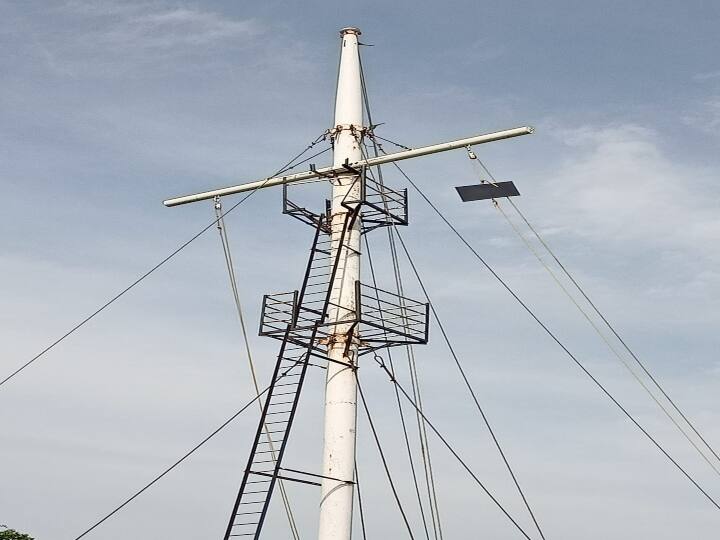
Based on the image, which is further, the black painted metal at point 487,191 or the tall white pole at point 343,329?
the black painted metal at point 487,191

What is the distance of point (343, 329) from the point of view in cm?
3058

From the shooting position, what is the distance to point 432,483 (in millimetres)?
33688

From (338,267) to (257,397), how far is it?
404 cm

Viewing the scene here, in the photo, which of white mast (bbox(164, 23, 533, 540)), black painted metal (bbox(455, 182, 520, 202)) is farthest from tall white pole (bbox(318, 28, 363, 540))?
black painted metal (bbox(455, 182, 520, 202))

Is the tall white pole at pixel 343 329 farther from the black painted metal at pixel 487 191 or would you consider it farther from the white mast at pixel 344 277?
the black painted metal at pixel 487 191

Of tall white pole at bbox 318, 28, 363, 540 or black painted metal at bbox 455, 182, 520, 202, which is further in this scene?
black painted metal at bbox 455, 182, 520, 202

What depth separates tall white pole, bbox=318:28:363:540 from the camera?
29328 millimetres

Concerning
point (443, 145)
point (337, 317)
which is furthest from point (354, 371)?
point (443, 145)

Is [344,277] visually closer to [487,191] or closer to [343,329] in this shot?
[343,329]

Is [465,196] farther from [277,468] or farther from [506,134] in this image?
[277,468]

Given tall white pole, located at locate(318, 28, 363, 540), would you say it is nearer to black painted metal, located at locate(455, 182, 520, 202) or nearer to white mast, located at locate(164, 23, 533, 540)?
white mast, located at locate(164, 23, 533, 540)

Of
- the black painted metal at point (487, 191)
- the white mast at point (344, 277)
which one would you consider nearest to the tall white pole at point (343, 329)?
the white mast at point (344, 277)

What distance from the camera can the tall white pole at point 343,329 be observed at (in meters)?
29.3

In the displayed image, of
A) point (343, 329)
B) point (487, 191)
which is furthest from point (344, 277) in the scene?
point (487, 191)
